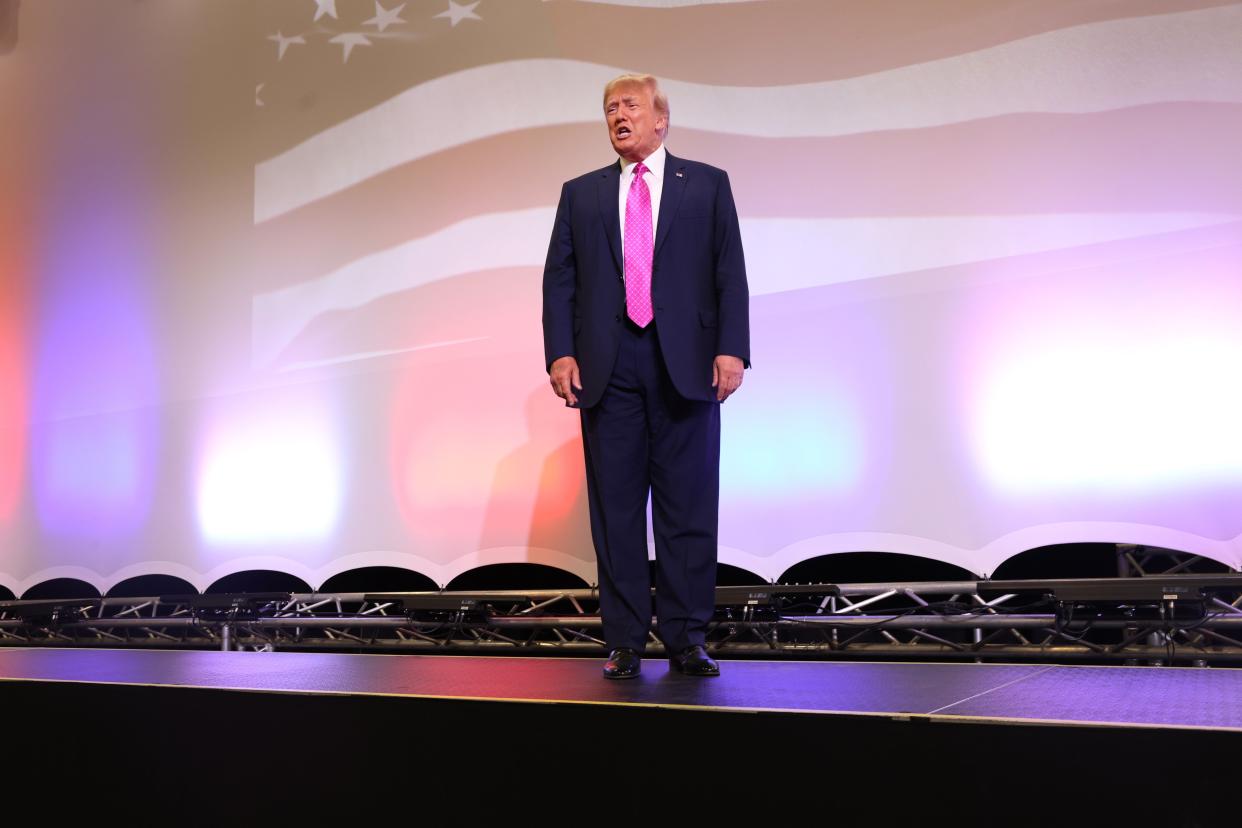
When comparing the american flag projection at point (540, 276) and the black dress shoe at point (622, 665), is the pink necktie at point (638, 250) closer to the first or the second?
the black dress shoe at point (622, 665)

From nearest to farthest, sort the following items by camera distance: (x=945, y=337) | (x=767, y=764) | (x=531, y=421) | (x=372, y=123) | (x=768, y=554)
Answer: (x=767, y=764) → (x=945, y=337) → (x=768, y=554) → (x=531, y=421) → (x=372, y=123)

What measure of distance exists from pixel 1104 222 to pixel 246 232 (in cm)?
355

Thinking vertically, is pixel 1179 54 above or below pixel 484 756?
above

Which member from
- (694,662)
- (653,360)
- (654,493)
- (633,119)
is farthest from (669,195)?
(694,662)

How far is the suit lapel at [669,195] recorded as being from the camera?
2.27m

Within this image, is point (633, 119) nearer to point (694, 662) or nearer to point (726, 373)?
point (726, 373)

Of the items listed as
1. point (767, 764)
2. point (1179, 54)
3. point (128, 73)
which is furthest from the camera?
point (128, 73)

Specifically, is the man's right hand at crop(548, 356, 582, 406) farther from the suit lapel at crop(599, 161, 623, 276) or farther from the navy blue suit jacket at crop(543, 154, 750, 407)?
the suit lapel at crop(599, 161, 623, 276)

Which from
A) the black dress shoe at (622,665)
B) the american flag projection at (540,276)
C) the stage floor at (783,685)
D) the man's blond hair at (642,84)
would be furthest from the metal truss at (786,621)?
the man's blond hair at (642,84)

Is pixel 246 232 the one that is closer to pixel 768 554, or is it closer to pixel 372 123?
pixel 372 123

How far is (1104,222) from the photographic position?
311 cm

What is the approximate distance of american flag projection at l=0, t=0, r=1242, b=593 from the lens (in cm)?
305

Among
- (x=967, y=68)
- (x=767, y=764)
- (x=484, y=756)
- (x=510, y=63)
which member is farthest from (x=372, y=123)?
(x=767, y=764)

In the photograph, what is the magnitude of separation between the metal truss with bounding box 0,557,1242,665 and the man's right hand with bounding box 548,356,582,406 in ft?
4.26
